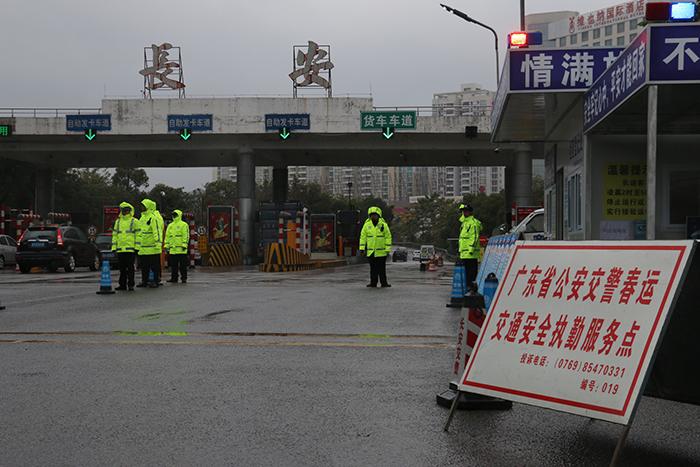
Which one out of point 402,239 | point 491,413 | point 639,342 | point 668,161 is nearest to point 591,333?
point 639,342

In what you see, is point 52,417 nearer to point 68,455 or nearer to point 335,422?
point 68,455

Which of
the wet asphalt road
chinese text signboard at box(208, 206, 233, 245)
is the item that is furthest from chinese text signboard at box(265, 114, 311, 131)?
the wet asphalt road

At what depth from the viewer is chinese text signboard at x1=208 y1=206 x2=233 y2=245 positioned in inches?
1586

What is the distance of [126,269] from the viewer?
16.8 m

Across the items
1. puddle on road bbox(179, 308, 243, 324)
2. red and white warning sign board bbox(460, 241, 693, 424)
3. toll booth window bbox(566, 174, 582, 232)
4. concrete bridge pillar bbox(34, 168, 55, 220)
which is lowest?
puddle on road bbox(179, 308, 243, 324)

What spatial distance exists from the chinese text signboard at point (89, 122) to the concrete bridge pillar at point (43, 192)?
11.0m

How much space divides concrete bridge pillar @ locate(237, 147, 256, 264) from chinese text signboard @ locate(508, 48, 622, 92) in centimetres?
3062

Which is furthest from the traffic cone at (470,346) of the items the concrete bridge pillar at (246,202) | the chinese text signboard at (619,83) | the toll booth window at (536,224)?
the concrete bridge pillar at (246,202)

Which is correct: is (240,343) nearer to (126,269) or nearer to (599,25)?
(126,269)

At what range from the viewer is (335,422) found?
538 centimetres

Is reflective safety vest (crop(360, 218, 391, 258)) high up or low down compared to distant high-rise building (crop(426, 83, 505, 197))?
down

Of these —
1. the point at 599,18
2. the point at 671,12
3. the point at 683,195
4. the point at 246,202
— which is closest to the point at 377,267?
the point at 683,195

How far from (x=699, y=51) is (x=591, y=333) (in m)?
3.91

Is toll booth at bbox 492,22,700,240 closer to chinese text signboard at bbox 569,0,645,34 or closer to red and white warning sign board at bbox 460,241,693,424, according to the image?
red and white warning sign board at bbox 460,241,693,424
